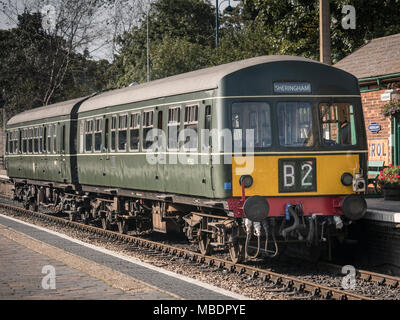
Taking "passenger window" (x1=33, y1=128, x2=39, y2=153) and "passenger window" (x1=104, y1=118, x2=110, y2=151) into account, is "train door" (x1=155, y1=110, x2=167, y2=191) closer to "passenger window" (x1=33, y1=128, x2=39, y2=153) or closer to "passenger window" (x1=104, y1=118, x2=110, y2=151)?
"passenger window" (x1=104, y1=118, x2=110, y2=151)

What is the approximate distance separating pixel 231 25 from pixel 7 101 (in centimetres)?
2247

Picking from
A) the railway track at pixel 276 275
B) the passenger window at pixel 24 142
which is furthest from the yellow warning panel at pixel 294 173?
the passenger window at pixel 24 142

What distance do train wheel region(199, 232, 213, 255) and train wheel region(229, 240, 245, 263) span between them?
80 centimetres

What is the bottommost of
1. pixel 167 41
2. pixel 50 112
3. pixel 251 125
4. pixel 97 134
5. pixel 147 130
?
pixel 251 125

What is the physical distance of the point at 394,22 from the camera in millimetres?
28047

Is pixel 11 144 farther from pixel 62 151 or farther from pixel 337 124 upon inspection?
pixel 337 124

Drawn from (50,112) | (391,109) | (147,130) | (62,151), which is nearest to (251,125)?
(147,130)

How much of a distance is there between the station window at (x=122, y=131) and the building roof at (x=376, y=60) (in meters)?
6.96

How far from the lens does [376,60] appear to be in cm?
1958

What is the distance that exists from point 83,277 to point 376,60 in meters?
12.8

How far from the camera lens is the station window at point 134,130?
1438 cm

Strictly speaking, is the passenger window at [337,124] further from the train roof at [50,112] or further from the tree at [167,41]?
the tree at [167,41]

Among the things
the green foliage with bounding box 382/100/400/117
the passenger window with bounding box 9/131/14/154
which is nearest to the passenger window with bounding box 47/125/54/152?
the passenger window with bounding box 9/131/14/154

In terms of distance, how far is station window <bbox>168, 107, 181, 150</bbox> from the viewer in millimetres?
12500
